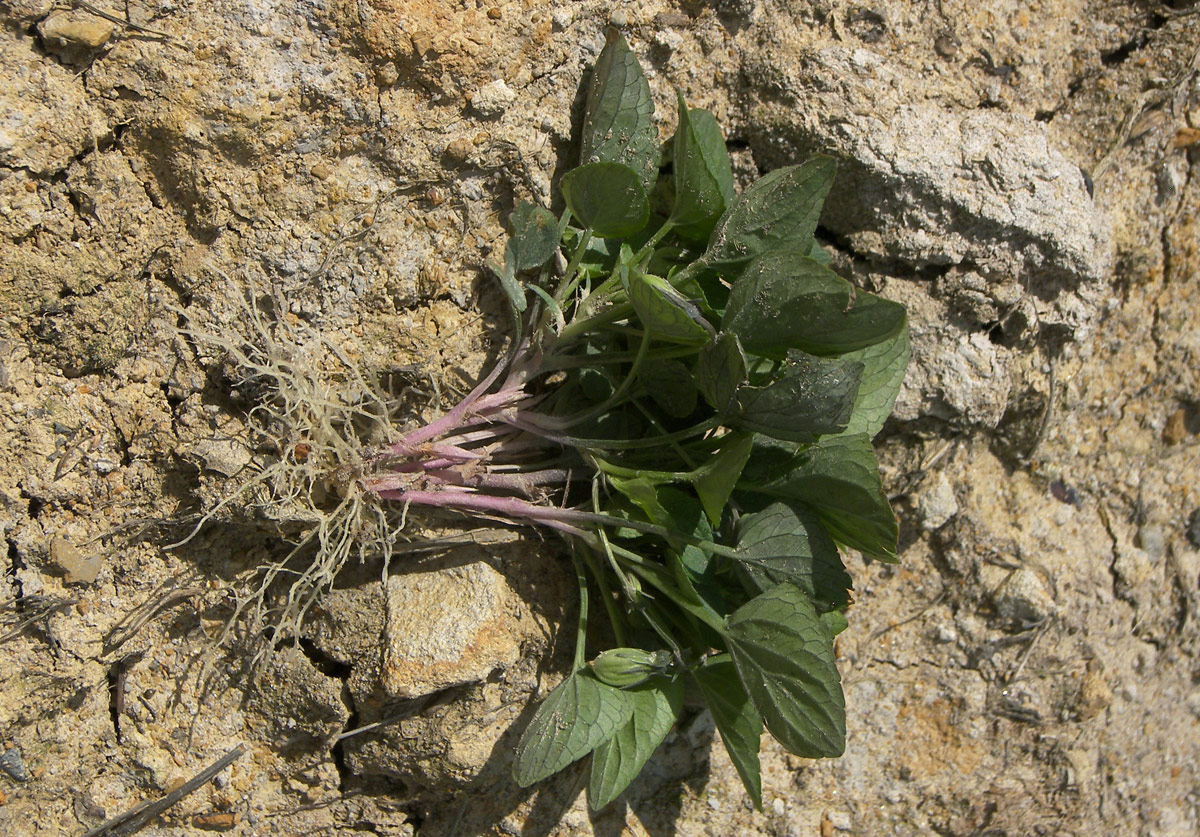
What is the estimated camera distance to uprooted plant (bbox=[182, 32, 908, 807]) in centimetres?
143

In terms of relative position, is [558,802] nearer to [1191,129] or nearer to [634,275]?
[634,275]

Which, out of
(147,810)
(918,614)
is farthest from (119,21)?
(918,614)

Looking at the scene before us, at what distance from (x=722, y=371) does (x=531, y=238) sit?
0.43 m

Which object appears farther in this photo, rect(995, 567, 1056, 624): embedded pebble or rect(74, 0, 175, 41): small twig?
rect(995, 567, 1056, 624): embedded pebble

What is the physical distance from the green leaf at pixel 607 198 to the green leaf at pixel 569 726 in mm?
796

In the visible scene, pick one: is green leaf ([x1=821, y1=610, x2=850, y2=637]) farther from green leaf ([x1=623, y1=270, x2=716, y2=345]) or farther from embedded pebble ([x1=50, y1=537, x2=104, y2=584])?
embedded pebble ([x1=50, y1=537, x2=104, y2=584])

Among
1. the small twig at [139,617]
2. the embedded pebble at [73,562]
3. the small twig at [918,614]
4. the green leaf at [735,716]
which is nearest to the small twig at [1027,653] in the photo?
the small twig at [918,614]

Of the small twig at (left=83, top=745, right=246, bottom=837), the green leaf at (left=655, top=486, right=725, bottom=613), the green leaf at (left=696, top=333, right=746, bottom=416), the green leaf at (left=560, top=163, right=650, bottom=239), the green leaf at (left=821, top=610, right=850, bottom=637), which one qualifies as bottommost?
the small twig at (left=83, top=745, right=246, bottom=837)

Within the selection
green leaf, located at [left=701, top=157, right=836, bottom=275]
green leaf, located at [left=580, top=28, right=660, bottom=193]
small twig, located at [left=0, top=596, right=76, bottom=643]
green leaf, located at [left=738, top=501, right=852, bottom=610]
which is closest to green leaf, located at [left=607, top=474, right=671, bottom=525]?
green leaf, located at [left=738, top=501, right=852, bottom=610]

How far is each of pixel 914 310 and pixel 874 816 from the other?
109cm

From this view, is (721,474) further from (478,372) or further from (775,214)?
(478,372)

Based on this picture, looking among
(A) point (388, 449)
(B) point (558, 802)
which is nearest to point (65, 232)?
(A) point (388, 449)

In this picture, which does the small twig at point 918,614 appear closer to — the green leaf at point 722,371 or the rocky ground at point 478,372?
the rocky ground at point 478,372

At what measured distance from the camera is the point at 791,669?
56.9 inches
